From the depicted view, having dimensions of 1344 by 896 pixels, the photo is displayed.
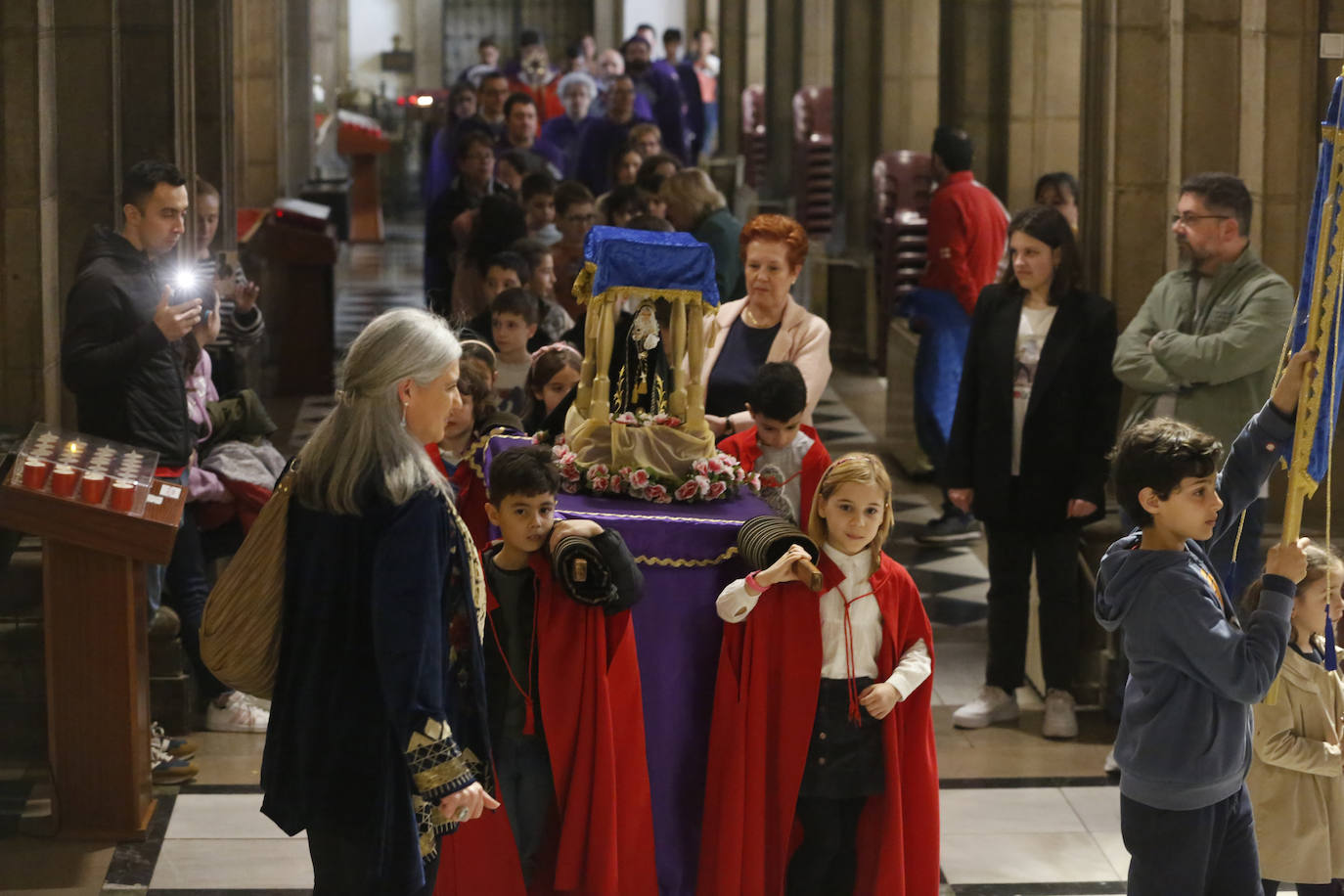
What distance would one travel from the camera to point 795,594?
461cm

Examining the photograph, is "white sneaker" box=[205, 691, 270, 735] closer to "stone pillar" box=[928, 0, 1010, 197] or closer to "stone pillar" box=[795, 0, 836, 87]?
"stone pillar" box=[928, 0, 1010, 197]

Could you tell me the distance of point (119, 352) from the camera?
600cm

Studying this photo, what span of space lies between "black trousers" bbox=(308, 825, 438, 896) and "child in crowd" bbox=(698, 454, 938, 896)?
3.86 feet

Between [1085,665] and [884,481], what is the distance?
2539 millimetres

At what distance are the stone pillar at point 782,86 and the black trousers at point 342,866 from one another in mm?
14733

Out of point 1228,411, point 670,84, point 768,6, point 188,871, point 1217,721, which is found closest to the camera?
point 1217,721

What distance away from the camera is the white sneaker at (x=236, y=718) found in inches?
257

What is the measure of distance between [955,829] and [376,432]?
2.76 metres

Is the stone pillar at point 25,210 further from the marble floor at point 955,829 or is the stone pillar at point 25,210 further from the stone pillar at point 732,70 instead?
the stone pillar at point 732,70

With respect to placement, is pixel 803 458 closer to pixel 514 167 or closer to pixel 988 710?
pixel 988 710

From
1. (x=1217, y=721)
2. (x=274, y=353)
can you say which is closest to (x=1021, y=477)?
(x=1217, y=721)

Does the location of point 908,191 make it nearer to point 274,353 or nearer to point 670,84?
point 274,353

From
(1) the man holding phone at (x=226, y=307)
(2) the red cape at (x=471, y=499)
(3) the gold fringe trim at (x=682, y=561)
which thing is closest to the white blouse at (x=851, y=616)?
(3) the gold fringe trim at (x=682, y=561)

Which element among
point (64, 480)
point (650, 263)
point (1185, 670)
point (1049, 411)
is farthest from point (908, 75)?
point (1185, 670)
